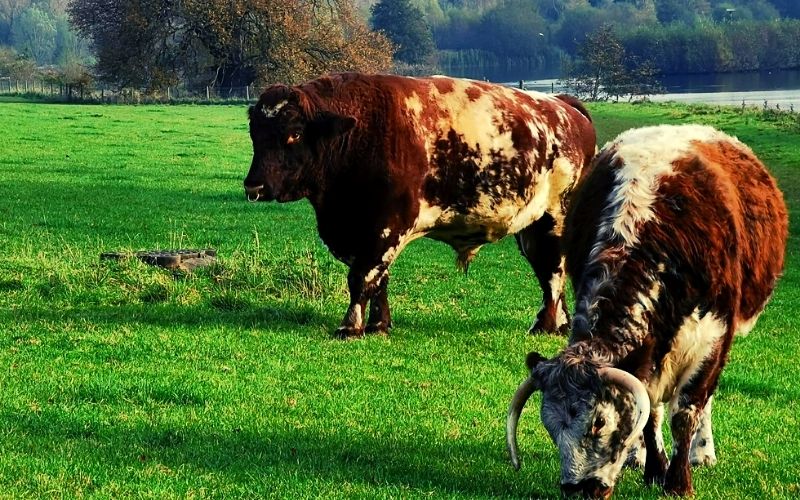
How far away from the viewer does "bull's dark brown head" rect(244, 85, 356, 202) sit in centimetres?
1131

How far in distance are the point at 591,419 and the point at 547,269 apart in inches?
268

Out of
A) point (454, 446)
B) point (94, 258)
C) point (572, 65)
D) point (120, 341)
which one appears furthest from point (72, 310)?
point (572, 65)

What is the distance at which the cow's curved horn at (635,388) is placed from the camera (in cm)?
581

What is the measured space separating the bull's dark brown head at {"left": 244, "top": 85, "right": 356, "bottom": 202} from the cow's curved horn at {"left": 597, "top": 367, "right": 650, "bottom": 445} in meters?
6.00

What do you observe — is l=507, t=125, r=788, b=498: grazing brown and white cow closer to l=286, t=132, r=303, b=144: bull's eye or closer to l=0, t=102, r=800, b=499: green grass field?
l=0, t=102, r=800, b=499: green grass field

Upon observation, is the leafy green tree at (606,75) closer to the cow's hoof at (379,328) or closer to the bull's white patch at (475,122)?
the bull's white patch at (475,122)

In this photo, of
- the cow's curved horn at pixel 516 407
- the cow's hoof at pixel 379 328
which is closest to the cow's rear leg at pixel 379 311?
the cow's hoof at pixel 379 328

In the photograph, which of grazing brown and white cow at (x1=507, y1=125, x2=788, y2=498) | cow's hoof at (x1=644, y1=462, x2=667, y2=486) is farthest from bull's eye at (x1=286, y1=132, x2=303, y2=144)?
cow's hoof at (x1=644, y1=462, x2=667, y2=486)

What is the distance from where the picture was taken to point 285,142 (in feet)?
37.3

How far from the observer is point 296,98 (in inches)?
448

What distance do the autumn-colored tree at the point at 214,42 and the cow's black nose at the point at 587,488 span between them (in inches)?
2547

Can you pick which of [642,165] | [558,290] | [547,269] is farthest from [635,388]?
[547,269]

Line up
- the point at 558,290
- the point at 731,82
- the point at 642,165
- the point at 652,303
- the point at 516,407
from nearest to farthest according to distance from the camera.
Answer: the point at 516,407 < the point at 652,303 < the point at 642,165 < the point at 558,290 < the point at 731,82

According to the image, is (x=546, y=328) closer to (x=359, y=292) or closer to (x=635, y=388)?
(x=359, y=292)
